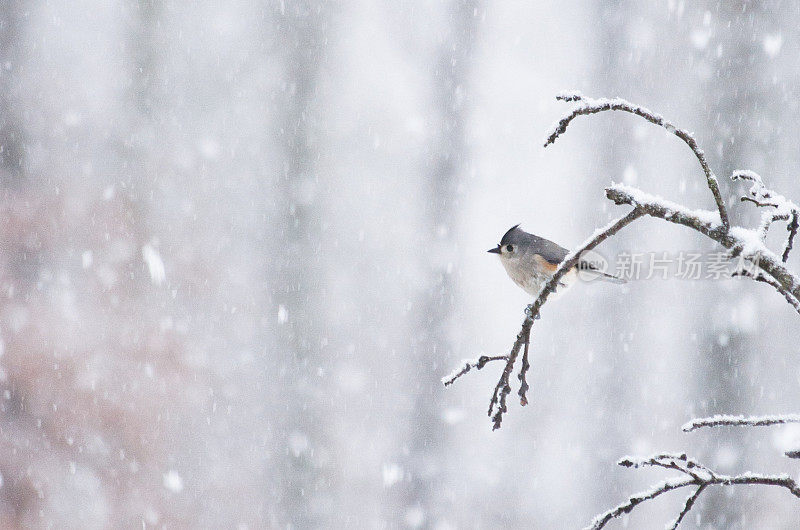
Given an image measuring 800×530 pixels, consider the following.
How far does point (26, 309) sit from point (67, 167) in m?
1.43

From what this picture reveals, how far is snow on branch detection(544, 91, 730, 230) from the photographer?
2.78ft

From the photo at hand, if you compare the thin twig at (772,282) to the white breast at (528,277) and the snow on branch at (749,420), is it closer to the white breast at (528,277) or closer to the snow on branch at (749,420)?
the snow on branch at (749,420)

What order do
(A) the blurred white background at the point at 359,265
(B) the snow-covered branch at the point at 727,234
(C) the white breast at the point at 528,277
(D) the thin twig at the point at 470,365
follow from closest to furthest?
(B) the snow-covered branch at the point at 727,234, (D) the thin twig at the point at 470,365, (C) the white breast at the point at 528,277, (A) the blurred white background at the point at 359,265

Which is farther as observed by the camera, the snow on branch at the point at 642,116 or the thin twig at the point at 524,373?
the thin twig at the point at 524,373

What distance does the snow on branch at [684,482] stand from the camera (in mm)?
839

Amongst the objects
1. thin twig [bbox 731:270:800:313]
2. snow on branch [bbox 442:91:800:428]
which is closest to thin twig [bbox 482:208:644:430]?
snow on branch [bbox 442:91:800:428]

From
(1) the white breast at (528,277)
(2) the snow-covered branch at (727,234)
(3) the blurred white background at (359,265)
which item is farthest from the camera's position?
(3) the blurred white background at (359,265)

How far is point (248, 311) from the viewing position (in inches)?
314

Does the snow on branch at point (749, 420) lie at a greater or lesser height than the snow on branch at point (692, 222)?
lesser

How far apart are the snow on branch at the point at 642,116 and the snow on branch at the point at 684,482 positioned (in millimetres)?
286

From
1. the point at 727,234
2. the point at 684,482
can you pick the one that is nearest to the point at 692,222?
the point at 727,234

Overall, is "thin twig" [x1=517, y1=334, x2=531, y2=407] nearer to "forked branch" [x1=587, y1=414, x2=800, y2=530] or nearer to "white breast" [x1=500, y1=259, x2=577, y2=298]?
"forked branch" [x1=587, y1=414, x2=800, y2=530]

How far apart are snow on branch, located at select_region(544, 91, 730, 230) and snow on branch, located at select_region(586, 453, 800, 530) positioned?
0.94 feet

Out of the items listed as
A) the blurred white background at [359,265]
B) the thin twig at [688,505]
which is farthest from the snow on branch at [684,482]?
Result: the blurred white background at [359,265]
